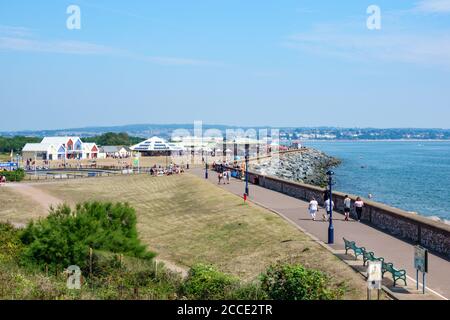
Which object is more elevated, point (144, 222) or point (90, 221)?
point (90, 221)

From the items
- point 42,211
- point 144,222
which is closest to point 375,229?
point 144,222

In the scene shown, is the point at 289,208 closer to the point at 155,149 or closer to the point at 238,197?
the point at 238,197

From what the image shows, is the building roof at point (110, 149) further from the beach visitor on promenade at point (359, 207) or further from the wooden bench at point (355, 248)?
the wooden bench at point (355, 248)

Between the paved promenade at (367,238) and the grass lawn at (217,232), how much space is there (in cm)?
89

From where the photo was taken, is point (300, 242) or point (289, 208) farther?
point (289, 208)

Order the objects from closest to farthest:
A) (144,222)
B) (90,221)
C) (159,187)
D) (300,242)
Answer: (90,221)
(300,242)
(144,222)
(159,187)

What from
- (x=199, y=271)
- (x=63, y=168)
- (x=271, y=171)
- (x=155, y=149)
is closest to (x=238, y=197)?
(x=199, y=271)

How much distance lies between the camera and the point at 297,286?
13.1m

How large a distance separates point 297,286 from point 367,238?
9.43 m

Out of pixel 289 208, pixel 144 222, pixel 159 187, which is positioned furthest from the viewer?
pixel 159 187

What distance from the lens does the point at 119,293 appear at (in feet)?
45.9

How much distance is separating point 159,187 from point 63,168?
31.2 m

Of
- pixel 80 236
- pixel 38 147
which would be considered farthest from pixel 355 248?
pixel 38 147

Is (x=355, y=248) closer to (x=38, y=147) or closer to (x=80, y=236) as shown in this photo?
(x=80, y=236)
